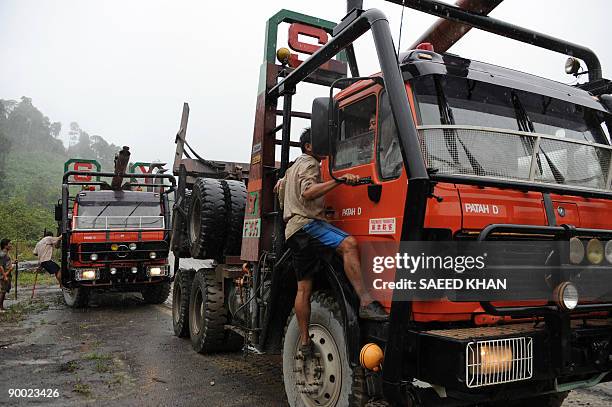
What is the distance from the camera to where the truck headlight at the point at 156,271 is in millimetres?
10562

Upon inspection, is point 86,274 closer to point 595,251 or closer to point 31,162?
point 595,251

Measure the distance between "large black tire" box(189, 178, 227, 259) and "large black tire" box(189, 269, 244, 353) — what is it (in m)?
0.42

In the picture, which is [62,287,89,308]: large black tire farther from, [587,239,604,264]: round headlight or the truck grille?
[587,239,604,264]: round headlight

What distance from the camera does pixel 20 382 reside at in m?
5.30

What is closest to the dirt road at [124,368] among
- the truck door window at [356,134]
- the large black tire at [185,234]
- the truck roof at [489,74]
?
the large black tire at [185,234]

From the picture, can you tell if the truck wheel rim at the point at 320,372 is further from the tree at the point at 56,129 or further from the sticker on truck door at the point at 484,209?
the tree at the point at 56,129

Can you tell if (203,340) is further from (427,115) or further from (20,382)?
(427,115)

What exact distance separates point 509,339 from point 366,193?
1338 mm

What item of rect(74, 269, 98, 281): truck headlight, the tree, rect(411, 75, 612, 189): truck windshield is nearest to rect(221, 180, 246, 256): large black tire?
rect(411, 75, 612, 189): truck windshield

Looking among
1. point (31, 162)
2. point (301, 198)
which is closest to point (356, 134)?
point (301, 198)

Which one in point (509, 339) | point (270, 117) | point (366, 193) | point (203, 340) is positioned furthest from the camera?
point (203, 340)

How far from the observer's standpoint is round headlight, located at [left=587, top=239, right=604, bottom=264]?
293 cm

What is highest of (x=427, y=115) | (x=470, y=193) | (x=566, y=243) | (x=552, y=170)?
(x=427, y=115)

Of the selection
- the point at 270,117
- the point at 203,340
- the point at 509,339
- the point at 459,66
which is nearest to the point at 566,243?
the point at 509,339
